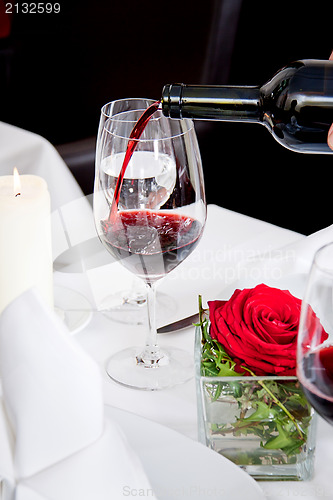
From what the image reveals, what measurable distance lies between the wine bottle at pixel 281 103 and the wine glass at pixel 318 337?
273 millimetres

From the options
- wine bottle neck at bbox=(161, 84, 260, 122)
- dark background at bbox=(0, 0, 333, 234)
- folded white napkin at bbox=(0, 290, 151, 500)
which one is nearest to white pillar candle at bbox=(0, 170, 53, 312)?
wine bottle neck at bbox=(161, 84, 260, 122)

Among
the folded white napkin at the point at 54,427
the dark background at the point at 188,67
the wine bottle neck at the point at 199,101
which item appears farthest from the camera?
the dark background at the point at 188,67

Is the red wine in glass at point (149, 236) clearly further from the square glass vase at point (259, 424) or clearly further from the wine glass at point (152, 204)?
the square glass vase at point (259, 424)

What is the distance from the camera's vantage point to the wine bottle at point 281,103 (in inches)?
29.4

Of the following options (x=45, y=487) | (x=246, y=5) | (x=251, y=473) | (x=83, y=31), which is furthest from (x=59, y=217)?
(x=246, y=5)

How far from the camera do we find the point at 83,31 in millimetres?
2617

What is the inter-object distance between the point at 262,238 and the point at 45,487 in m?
0.72

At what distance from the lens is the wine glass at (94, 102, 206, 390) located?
0.77 metres

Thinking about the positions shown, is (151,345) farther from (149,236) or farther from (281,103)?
(281,103)

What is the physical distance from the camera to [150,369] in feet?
2.67

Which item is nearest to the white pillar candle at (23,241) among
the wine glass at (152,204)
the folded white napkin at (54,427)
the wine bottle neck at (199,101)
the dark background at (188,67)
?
the wine glass at (152,204)

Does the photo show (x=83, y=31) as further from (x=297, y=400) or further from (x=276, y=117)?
(x=297, y=400)

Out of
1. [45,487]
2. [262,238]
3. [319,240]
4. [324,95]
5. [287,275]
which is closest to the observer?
[45,487]

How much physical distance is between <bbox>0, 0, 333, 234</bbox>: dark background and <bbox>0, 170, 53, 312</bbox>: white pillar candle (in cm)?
164
